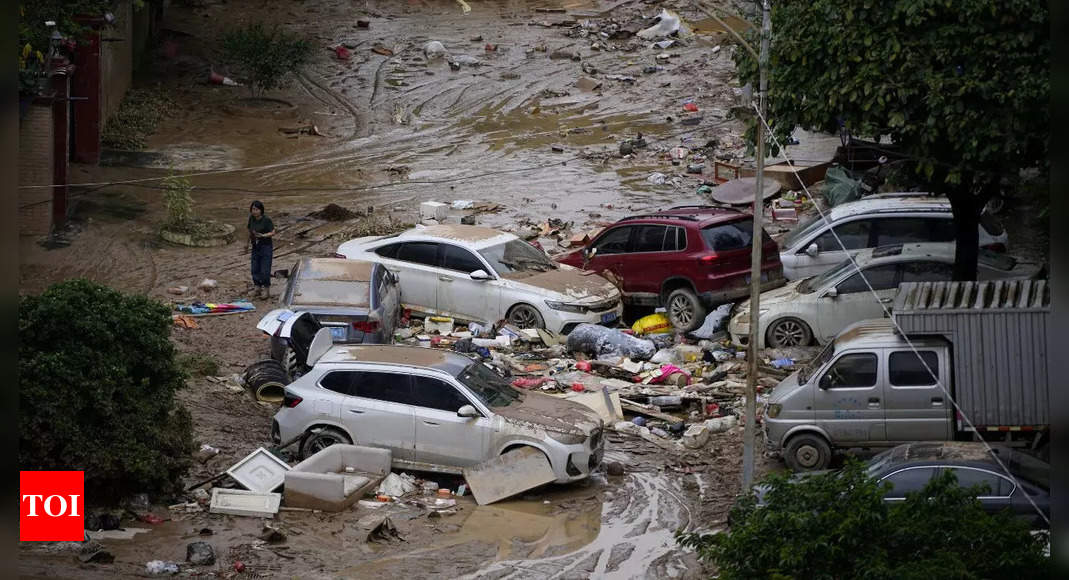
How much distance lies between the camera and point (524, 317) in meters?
17.6

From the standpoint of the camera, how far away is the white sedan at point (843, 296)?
16234mm

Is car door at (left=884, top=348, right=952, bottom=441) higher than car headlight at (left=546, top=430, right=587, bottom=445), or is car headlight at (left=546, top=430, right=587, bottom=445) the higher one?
car door at (left=884, top=348, right=952, bottom=441)

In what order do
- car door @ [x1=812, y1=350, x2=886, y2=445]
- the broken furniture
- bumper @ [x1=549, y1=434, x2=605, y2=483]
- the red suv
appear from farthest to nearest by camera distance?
the red suv → car door @ [x1=812, y1=350, x2=886, y2=445] → bumper @ [x1=549, y1=434, x2=605, y2=483] → the broken furniture

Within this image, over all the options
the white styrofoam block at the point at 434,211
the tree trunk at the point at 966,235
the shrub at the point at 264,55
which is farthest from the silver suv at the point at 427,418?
the shrub at the point at 264,55

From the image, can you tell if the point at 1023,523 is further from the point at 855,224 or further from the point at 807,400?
the point at 855,224

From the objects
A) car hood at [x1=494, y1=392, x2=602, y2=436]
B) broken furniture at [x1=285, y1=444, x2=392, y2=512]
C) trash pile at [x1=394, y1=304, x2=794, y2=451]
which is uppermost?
car hood at [x1=494, y1=392, x2=602, y2=436]

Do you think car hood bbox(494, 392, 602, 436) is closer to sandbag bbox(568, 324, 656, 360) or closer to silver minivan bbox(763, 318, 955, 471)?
silver minivan bbox(763, 318, 955, 471)

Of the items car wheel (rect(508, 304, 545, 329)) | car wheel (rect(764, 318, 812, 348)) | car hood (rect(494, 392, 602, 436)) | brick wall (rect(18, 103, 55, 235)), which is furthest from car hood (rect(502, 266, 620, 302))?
brick wall (rect(18, 103, 55, 235))

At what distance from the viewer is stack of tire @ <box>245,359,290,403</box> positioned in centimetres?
1480

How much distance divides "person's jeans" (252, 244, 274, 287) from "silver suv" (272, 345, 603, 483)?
6.15 metres

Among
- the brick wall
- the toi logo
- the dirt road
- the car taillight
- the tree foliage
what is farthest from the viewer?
the brick wall

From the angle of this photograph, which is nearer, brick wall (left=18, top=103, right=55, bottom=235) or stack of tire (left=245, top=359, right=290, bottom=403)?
stack of tire (left=245, top=359, right=290, bottom=403)

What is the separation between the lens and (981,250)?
57.1 feet

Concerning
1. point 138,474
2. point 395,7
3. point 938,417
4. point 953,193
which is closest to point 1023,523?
point 938,417
